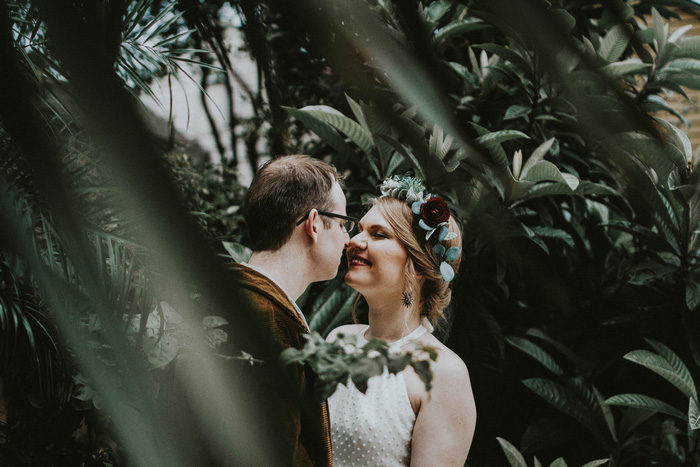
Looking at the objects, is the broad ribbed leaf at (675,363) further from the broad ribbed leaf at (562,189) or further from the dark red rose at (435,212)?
the dark red rose at (435,212)

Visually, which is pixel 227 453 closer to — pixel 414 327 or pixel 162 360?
pixel 162 360

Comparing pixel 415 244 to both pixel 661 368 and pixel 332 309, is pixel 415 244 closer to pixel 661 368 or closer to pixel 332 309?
pixel 332 309

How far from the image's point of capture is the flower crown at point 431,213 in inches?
72.8

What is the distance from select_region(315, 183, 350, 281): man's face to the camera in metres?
1.71

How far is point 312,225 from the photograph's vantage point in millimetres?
1687

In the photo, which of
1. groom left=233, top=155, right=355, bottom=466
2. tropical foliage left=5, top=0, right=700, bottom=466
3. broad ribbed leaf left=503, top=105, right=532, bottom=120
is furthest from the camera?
broad ribbed leaf left=503, top=105, right=532, bottom=120

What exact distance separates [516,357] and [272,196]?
164 cm

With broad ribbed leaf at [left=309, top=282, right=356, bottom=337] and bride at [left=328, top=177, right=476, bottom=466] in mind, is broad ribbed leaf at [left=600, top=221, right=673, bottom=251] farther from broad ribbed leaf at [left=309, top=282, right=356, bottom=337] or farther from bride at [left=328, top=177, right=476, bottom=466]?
broad ribbed leaf at [left=309, top=282, right=356, bottom=337]

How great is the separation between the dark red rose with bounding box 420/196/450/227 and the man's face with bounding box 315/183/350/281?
26 cm

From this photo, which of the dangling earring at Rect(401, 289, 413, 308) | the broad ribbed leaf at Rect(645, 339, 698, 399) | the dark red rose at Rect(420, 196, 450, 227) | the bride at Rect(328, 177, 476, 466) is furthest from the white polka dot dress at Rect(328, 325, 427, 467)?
the broad ribbed leaf at Rect(645, 339, 698, 399)

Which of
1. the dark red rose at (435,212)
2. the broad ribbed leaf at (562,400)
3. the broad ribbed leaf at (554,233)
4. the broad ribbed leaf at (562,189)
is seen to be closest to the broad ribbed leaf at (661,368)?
the broad ribbed leaf at (562,400)

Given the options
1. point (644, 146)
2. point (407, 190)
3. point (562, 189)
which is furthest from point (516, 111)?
point (644, 146)

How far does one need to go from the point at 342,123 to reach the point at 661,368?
4.65 ft

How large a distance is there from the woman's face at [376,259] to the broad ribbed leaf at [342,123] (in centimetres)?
58
